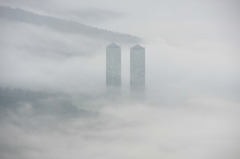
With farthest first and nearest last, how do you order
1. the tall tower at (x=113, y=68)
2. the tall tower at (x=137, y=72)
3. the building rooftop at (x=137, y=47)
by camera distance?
1. the building rooftop at (x=137, y=47)
2. the tall tower at (x=137, y=72)
3. the tall tower at (x=113, y=68)

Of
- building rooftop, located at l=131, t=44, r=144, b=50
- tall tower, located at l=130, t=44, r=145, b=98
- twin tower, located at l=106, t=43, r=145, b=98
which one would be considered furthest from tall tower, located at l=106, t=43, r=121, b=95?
building rooftop, located at l=131, t=44, r=144, b=50

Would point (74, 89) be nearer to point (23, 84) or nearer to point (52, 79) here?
point (52, 79)

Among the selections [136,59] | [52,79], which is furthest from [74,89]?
[136,59]

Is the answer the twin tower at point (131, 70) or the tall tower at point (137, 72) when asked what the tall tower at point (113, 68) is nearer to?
the twin tower at point (131, 70)

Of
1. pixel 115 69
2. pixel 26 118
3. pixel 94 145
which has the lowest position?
pixel 94 145

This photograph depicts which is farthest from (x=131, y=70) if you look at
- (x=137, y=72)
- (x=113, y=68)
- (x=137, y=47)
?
(x=137, y=47)

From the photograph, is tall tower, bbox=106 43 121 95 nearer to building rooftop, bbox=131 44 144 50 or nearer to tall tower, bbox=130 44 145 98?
tall tower, bbox=130 44 145 98

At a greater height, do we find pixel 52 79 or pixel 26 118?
pixel 52 79

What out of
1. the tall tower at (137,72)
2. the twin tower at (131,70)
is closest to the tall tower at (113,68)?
the twin tower at (131,70)
